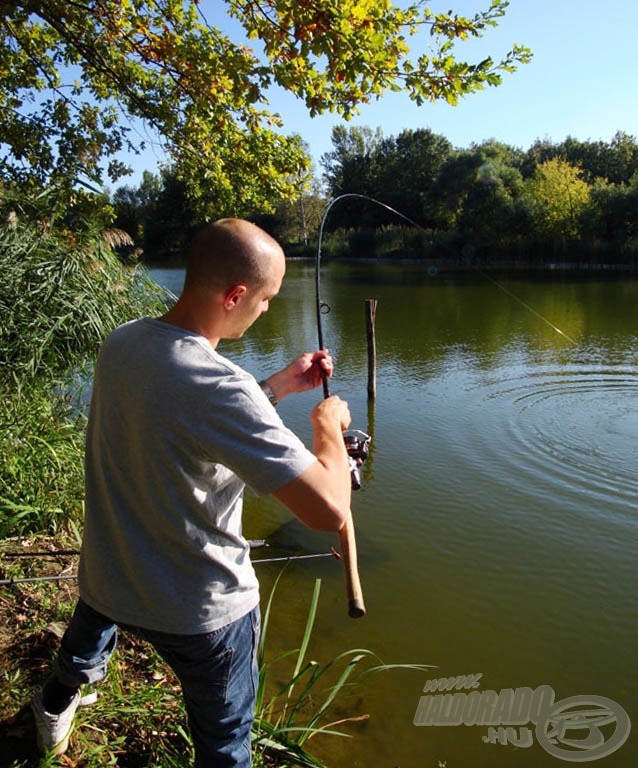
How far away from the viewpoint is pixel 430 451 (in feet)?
29.8

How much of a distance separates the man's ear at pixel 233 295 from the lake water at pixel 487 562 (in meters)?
2.86

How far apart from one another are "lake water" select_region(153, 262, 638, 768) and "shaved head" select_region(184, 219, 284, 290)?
2.93 m

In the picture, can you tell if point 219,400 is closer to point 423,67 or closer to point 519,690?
point 519,690

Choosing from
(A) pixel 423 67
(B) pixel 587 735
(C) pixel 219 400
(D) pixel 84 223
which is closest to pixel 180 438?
(C) pixel 219 400

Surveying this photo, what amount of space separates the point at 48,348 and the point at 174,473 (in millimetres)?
4782

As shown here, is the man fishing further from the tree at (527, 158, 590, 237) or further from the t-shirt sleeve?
the tree at (527, 158, 590, 237)

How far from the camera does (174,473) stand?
5.16 feet

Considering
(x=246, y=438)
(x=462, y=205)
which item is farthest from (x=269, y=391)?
(x=462, y=205)

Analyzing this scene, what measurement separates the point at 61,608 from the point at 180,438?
2.46 metres

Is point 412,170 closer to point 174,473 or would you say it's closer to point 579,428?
point 579,428

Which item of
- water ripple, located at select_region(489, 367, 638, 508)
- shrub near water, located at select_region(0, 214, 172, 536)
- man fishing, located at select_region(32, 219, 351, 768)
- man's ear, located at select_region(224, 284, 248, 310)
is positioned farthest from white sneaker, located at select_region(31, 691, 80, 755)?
water ripple, located at select_region(489, 367, 638, 508)

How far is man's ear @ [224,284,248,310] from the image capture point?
1648 millimetres

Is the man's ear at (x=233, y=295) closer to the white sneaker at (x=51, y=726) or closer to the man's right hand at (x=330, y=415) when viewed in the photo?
the man's right hand at (x=330, y=415)

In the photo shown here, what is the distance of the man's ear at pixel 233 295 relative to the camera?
165 centimetres
